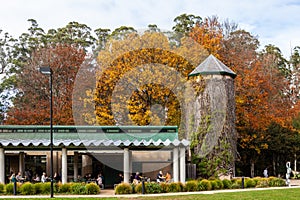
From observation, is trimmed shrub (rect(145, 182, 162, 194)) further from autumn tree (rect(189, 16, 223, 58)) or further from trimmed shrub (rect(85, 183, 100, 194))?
autumn tree (rect(189, 16, 223, 58))

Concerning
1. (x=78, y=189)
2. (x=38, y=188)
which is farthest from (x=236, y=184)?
(x=38, y=188)

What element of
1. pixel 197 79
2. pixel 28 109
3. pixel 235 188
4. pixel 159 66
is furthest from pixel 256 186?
pixel 28 109

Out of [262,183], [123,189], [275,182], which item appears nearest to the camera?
[123,189]

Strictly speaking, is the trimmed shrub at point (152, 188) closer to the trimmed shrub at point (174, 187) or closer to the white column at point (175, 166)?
the trimmed shrub at point (174, 187)

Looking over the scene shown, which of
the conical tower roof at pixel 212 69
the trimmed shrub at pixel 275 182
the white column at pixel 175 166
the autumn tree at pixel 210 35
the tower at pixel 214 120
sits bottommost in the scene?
the trimmed shrub at pixel 275 182

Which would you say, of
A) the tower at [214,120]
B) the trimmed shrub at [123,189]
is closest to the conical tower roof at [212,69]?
the tower at [214,120]

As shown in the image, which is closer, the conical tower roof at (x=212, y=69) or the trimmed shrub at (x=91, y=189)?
the trimmed shrub at (x=91, y=189)

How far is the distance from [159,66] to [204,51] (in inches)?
152

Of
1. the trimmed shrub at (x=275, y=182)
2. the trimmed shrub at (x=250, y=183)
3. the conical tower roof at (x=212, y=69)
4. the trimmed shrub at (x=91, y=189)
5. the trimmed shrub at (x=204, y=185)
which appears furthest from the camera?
the conical tower roof at (x=212, y=69)

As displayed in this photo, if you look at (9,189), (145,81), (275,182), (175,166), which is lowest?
(275,182)

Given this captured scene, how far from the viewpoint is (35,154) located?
3180cm

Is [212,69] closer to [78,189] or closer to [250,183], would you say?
[250,183]

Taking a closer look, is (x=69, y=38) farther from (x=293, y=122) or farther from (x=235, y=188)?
(x=235, y=188)

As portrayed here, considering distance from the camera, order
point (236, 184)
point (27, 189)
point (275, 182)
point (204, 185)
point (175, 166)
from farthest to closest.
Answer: point (275, 182) < point (175, 166) < point (236, 184) < point (204, 185) < point (27, 189)
